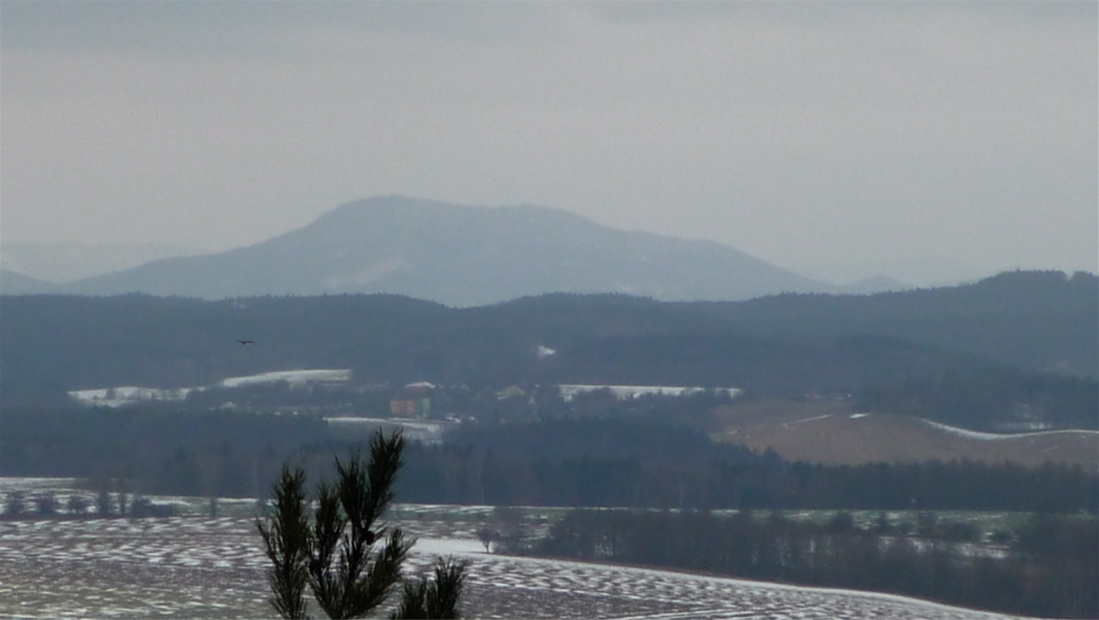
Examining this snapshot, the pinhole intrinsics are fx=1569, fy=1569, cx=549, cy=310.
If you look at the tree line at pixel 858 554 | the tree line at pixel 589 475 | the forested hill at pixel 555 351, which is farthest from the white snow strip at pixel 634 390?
the tree line at pixel 858 554

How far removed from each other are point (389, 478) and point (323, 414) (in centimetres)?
12902

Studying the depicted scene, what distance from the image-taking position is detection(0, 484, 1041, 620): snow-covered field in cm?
3784

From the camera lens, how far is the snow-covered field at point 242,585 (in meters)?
37.8

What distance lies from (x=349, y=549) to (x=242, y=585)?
3092 centimetres

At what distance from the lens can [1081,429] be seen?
123312 millimetres

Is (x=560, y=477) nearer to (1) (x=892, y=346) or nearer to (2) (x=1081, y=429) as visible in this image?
(2) (x=1081, y=429)

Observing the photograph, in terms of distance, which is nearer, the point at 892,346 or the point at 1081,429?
the point at 1081,429

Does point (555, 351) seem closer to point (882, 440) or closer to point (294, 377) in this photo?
point (294, 377)

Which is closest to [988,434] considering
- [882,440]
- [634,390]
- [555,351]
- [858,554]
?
[882,440]

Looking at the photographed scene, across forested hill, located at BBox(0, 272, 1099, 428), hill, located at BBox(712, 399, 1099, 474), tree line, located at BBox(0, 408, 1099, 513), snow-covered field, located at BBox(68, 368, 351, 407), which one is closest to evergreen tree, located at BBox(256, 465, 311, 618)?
tree line, located at BBox(0, 408, 1099, 513)

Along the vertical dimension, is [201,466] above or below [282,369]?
below

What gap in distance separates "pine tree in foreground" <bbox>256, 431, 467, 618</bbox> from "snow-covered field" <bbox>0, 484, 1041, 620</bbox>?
65.0 ft

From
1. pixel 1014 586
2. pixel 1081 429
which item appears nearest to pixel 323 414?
pixel 1081 429

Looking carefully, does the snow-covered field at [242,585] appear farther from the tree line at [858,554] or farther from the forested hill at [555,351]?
the forested hill at [555,351]
